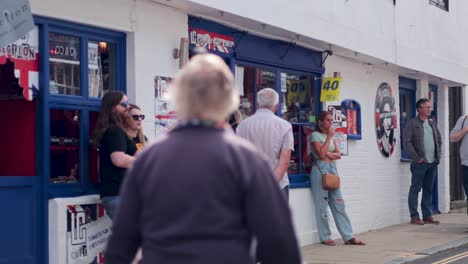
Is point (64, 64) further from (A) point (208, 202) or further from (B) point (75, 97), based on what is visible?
(A) point (208, 202)

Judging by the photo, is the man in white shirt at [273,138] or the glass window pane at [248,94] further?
the glass window pane at [248,94]

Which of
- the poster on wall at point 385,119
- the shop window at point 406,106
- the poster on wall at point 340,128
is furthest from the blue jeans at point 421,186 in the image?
the poster on wall at point 340,128

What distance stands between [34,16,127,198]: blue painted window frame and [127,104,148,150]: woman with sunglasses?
1.87ft

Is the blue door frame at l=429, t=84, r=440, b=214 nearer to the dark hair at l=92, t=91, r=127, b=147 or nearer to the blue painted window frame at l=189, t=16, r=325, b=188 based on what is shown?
the blue painted window frame at l=189, t=16, r=325, b=188

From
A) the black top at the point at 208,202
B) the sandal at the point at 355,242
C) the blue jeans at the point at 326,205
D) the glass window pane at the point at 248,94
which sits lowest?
the sandal at the point at 355,242

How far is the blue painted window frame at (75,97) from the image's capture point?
26.3 feet

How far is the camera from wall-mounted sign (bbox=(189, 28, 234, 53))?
33.4 ft

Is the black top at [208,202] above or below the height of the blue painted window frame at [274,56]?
below

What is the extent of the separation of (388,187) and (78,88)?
26.3ft

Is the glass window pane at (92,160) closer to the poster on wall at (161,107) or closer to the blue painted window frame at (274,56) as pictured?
the poster on wall at (161,107)

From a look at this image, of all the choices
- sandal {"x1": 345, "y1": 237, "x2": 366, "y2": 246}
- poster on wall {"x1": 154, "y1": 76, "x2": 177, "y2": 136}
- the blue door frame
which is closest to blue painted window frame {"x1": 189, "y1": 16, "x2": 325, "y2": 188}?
poster on wall {"x1": 154, "y1": 76, "x2": 177, "y2": 136}

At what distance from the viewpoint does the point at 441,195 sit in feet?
57.8

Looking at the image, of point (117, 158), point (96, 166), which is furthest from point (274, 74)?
point (117, 158)

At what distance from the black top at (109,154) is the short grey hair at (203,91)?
14.4 ft
